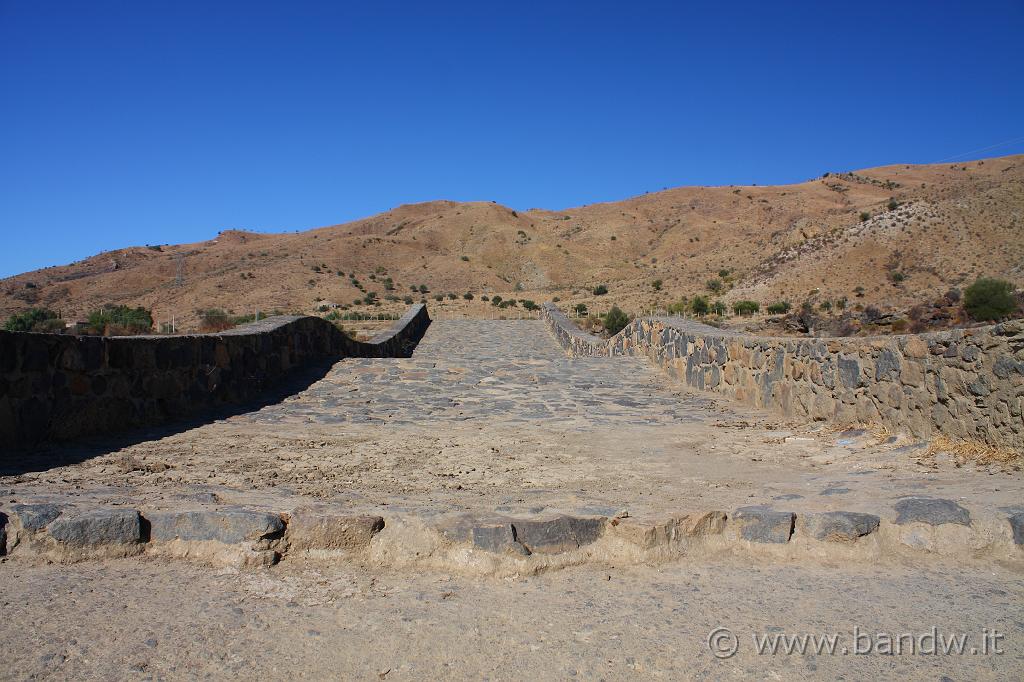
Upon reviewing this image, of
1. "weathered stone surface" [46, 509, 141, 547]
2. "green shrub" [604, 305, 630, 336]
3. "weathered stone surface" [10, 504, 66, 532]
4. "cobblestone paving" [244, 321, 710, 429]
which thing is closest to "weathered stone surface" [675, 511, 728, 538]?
"weathered stone surface" [46, 509, 141, 547]

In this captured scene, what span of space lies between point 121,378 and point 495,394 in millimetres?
4398

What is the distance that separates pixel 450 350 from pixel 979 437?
1458cm

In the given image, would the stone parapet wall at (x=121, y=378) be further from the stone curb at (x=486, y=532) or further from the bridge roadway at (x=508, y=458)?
the stone curb at (x=486, y=532)

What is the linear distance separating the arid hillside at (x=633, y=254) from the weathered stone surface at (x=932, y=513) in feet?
76.8

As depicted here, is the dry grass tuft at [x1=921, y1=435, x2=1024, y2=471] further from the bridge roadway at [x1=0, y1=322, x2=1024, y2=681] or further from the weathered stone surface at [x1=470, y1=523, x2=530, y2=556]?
the weathered stone surface at [x1=470, y1=523, x2=530, y2=556]

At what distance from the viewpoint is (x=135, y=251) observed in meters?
79.3

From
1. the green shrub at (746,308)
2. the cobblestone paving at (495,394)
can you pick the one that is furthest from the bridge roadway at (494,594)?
the green shrub at (746,308)

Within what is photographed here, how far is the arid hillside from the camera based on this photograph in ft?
118

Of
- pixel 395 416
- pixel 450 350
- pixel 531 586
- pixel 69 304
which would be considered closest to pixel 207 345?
pixel 395 416

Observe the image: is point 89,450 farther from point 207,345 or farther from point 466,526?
A: point 466,526

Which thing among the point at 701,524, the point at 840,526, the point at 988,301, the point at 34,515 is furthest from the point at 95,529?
the point at 988,301

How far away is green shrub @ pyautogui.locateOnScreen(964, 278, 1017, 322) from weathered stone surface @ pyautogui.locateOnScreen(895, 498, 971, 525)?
54.8ft

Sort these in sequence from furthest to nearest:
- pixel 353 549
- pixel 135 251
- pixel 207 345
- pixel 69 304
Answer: pixel 135 251 → pixel 69 304 → pixel 207 345 → pixel 353 549

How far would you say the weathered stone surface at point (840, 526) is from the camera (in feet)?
12.0
